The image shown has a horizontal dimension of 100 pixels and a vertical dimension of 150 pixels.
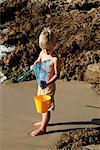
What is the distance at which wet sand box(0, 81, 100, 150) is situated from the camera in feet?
17.5

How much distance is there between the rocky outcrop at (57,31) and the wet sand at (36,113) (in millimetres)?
454

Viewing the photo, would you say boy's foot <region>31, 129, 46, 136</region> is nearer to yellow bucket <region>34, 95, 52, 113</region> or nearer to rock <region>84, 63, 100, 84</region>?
yellow bucket <region>34, 95, 52, 113</region>

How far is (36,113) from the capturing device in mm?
6039

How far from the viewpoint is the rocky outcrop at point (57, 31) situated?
7445mm

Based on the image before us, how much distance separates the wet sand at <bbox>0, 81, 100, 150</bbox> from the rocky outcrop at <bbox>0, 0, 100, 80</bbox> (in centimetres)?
45

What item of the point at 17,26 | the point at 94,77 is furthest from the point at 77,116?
the point at 17,26

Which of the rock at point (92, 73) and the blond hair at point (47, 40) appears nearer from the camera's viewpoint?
the blond hair at point (47, 40)

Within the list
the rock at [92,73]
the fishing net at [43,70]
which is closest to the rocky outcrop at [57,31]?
the rock at [92,73]

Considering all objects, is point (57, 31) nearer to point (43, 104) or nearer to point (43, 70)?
point (43, 70)

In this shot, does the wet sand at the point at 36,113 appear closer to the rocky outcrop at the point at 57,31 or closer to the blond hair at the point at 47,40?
the rocky outcrop at the point at 57,31

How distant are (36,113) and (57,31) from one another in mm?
2396

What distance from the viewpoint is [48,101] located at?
5480 mm

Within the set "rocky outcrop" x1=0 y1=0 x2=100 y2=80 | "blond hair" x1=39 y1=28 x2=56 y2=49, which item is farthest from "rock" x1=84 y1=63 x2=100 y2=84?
"blond hair" x1=39 y1=28 x2=56 y2=49

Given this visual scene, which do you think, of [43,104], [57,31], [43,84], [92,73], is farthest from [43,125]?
[57,31]
